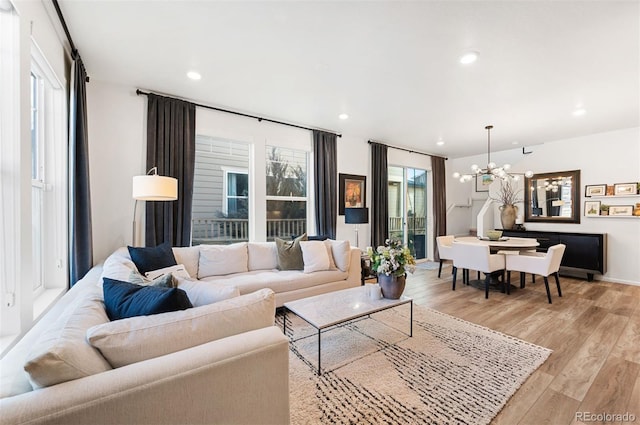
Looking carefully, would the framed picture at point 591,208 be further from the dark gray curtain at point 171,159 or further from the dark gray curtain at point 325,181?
the dark gray curtain at point 171,159

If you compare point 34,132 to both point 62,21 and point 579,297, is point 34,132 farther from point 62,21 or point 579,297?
point 579,297

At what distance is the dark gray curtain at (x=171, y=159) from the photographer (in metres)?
3.29

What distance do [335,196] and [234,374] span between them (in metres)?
3.96

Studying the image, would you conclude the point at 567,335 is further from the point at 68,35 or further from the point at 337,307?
the point at 68,35

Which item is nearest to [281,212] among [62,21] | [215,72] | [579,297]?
[215,72]

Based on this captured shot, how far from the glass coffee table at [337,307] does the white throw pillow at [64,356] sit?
1383mm

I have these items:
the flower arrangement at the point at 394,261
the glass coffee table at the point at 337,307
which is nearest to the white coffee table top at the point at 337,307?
the glass coffee table at the point at 337,307

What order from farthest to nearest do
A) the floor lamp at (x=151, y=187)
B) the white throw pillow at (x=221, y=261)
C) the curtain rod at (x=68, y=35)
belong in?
the white throw pillow at (x=221, y=261) < the floor lamp at (x=151, y=187) < the curtain rod at (x=68, y=35)

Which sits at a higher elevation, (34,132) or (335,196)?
(34,132)

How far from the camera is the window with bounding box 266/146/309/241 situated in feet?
14.5

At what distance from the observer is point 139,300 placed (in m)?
1.25

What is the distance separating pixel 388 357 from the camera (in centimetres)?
227

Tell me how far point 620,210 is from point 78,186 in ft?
25.4

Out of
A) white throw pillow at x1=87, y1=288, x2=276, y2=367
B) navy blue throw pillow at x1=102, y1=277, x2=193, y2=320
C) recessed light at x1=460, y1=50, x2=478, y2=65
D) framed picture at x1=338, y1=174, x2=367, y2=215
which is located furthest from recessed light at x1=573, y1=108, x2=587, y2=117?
navy blue throw pillow at x1=102, y1=277, x2=193, y2=320
